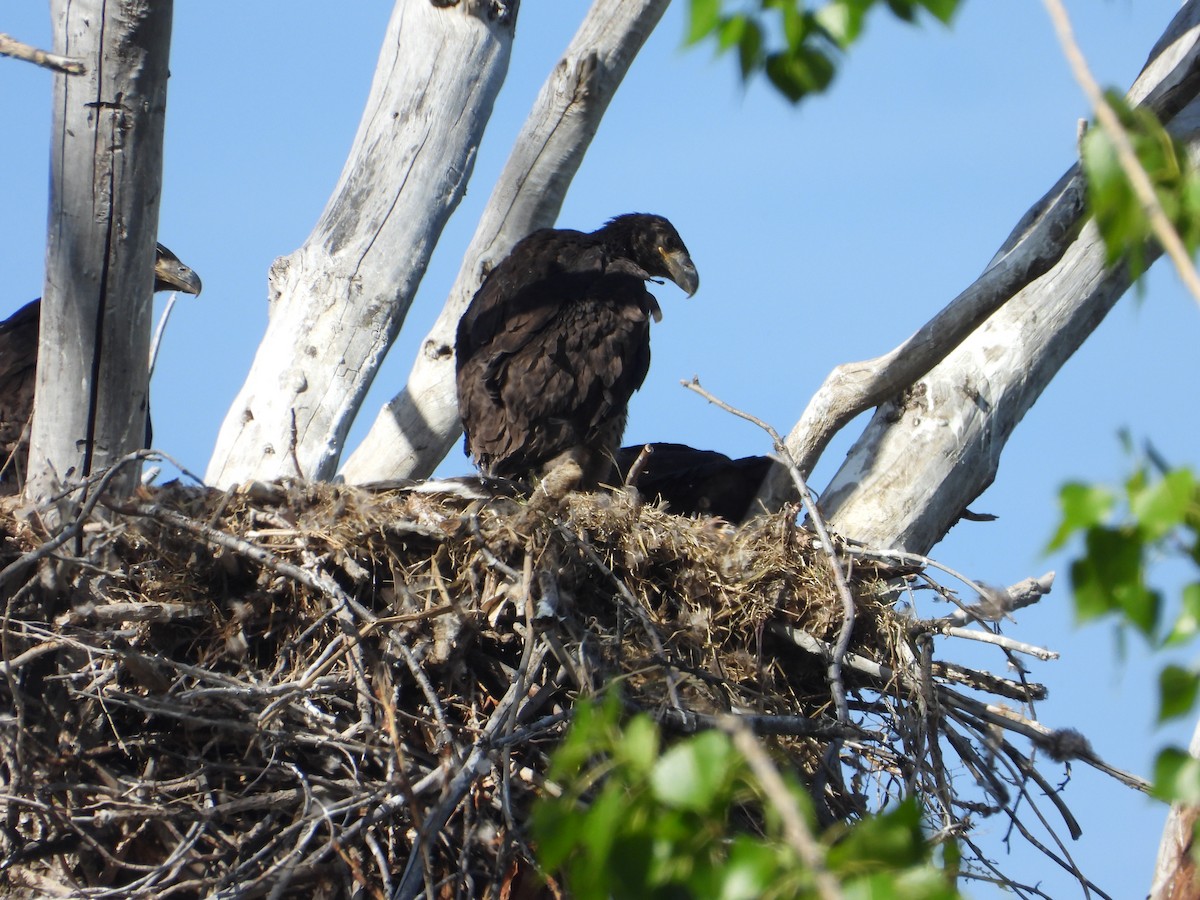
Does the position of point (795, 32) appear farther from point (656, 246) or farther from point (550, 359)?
point (656, 246)

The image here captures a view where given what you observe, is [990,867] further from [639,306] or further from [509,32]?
[509,32]

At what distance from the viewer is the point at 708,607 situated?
17.1ft

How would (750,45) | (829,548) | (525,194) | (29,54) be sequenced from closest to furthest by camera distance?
(750,45) → (29,54) → (829,548) → (525,194)

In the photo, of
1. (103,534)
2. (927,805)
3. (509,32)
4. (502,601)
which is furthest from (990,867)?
(509,32)

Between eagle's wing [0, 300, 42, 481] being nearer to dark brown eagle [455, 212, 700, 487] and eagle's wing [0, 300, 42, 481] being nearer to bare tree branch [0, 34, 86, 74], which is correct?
dark brown eagle [455, 212, 700, 487]

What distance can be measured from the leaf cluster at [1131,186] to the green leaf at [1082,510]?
26cm

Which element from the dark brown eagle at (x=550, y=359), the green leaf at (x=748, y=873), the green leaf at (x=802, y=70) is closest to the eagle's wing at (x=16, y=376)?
the dark brown eagle at (x=550, y=359)

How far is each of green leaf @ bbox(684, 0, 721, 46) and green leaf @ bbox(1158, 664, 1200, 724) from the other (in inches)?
37.6

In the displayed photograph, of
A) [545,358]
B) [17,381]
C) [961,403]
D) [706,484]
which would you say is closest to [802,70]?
[961,403]

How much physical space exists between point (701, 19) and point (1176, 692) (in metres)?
0.99

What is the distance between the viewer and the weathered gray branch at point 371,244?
19.8ft

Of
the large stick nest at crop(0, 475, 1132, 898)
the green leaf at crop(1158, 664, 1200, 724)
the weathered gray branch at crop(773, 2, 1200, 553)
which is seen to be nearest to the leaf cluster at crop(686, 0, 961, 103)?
the green leaf at crop(1158, 664, 1200, 724)

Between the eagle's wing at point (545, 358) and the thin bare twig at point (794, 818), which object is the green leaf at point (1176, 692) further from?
the eagle's wing at point (545, 358)

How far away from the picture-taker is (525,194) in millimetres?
6828
